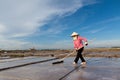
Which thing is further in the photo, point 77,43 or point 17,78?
point 77,43

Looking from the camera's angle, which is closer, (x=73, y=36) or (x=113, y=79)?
(x=113, y=79)

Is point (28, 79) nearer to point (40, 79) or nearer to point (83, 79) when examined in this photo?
point (40, 79)

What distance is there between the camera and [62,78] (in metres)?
5.96

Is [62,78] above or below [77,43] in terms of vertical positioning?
below

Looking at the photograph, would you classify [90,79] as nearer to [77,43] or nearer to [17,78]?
[17,78]

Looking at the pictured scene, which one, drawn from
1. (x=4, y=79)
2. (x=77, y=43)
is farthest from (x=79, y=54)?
(x=4, y=79)

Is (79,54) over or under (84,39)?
under

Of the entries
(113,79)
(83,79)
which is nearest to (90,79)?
(83,79)

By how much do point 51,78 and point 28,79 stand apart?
705mm

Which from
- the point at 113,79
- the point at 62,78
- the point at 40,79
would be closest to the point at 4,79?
the point at 40,79

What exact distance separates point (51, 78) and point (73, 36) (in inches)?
193

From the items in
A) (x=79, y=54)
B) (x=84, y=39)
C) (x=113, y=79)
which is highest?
(x=84, y=39)

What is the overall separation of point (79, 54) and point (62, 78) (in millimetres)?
4505

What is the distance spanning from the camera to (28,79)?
5844 mm
